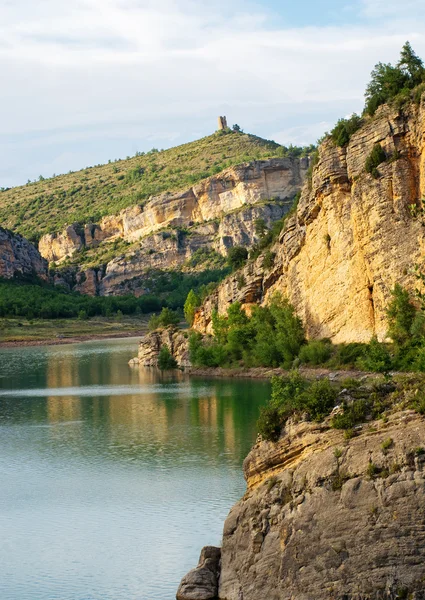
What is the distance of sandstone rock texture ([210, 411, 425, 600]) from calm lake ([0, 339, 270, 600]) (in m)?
3.00

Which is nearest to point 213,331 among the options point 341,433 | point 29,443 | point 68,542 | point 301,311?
point 301,311

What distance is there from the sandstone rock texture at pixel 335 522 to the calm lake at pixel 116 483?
300 cm

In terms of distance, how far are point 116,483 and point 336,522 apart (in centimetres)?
1773

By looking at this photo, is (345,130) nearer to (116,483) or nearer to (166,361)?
(166,361)

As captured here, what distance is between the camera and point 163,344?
8762 cm

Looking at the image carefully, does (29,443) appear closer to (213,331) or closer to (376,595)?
(376,595)

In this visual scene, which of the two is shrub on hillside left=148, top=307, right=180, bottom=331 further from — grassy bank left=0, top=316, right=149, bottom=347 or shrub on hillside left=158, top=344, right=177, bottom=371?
grassy bank left=0, top=316, right=149, bottom=347

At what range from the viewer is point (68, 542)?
26406 mm

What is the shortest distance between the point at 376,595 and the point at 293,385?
7897 millimetres

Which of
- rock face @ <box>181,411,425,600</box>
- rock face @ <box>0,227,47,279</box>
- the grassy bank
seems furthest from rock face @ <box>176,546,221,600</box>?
rock face @ <box>0,227,47,279</box>

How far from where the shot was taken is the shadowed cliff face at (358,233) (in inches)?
2461

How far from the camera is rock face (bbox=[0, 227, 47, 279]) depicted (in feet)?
559

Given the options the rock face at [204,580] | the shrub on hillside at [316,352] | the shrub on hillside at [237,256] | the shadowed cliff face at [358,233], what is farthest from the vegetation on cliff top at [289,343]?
the rock face at [204,580]

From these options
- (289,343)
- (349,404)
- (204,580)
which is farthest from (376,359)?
(204,580)
